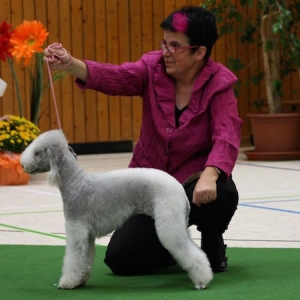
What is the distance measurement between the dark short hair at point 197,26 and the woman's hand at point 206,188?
53 cm

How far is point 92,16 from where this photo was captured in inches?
392

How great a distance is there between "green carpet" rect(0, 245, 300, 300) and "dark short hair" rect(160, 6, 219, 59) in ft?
2.97

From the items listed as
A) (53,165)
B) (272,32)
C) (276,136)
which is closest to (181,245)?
(53,165)

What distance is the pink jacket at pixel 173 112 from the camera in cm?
358

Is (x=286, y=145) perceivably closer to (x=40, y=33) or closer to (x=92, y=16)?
(x=92, y=16)

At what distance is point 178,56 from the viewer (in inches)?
141

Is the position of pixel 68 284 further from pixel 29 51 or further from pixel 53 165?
pixel 29 51

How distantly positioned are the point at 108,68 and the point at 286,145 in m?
5.89

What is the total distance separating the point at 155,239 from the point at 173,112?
54 cm

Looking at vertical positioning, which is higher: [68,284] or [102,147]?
[68,284]

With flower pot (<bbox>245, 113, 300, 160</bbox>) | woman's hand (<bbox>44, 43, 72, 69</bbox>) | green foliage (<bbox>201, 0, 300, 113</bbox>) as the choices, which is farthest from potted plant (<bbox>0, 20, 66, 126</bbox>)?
flower pot (<bbox>245, 113, 300, 160</bbox>)

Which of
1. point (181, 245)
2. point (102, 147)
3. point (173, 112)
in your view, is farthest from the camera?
point (102, 147)

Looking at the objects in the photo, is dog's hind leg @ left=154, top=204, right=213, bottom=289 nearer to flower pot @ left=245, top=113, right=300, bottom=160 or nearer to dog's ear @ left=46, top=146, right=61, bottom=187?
dog's ear @ left=46, top=146, right=61, bottom=187

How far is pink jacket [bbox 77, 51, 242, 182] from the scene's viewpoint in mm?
3578
